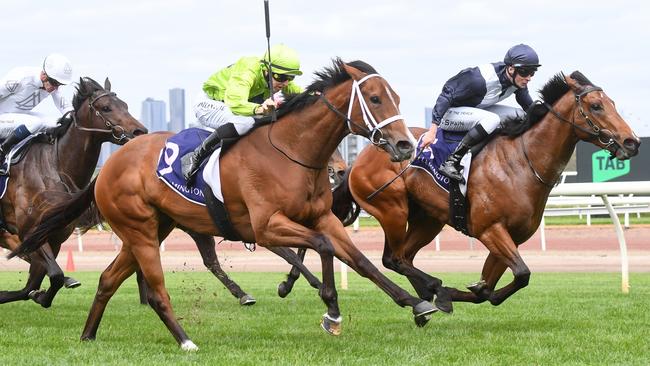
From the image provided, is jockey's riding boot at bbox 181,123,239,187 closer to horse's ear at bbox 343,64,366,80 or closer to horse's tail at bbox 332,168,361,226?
horse's ear at bbox 343,64,366,80

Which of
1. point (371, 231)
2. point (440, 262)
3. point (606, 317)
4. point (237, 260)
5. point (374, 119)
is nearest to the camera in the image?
point (374, 119)

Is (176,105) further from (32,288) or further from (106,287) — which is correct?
(106,287)

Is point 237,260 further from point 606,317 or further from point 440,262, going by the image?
point 606,317

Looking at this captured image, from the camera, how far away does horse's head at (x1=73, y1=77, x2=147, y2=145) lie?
8516 mm

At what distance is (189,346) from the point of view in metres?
6.12

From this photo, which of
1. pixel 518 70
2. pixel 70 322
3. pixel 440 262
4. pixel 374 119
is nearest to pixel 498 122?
pixel 518 70

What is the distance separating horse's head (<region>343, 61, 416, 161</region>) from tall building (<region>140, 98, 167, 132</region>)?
74430mm

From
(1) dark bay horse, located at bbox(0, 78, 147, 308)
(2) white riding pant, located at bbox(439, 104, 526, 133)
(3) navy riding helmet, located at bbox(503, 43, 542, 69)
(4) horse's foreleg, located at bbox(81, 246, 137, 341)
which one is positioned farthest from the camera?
(1) dark bay horse, located at bbox(0, 78, 147, 308)

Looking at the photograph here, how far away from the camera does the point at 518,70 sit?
25.4 ft

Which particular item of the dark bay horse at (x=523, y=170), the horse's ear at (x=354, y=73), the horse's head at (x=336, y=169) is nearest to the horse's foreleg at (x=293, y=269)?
the horse's head at (x=336, y=169)

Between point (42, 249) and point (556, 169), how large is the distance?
3.78m

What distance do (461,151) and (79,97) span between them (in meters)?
3.16

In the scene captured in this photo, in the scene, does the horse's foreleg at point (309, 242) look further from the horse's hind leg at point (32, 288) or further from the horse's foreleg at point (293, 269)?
the horse's hind leg at point (32, 288)

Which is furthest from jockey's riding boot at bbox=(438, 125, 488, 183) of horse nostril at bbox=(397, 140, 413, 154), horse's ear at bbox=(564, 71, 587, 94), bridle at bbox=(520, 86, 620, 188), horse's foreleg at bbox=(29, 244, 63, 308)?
horse's foreleg at bbox=(29, 244, 63, 308)
